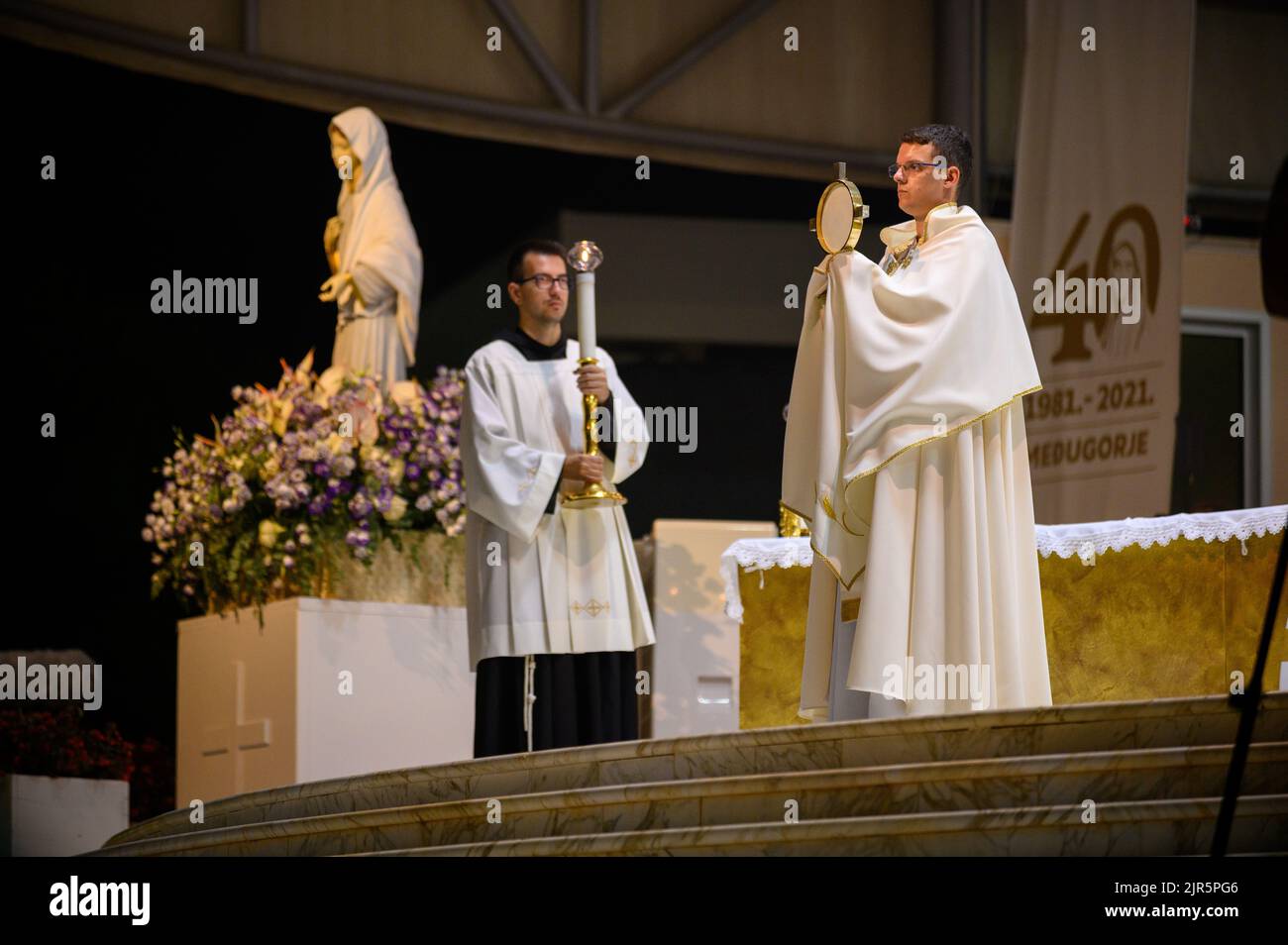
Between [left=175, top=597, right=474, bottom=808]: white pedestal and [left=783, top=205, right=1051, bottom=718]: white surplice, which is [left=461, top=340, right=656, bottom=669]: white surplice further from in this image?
[left=783, top=205, right=1051, bottom=718]: white surplice

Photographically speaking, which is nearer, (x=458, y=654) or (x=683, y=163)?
(x=458, y=654)

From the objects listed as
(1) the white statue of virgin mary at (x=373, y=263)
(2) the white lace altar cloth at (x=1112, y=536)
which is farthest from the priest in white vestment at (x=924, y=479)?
(1) the white statue of virgin mary at (x=373, y=263)

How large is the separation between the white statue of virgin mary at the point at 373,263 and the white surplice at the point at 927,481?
430cm

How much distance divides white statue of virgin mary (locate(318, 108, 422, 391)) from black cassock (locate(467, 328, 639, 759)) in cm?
286

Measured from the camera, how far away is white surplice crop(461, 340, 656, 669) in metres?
6.43

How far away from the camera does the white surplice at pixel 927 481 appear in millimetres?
4770

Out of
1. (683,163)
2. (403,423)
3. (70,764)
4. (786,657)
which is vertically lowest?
(70,764)

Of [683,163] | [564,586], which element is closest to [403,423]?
[564,586]

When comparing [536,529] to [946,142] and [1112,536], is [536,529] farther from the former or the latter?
[946,142]
